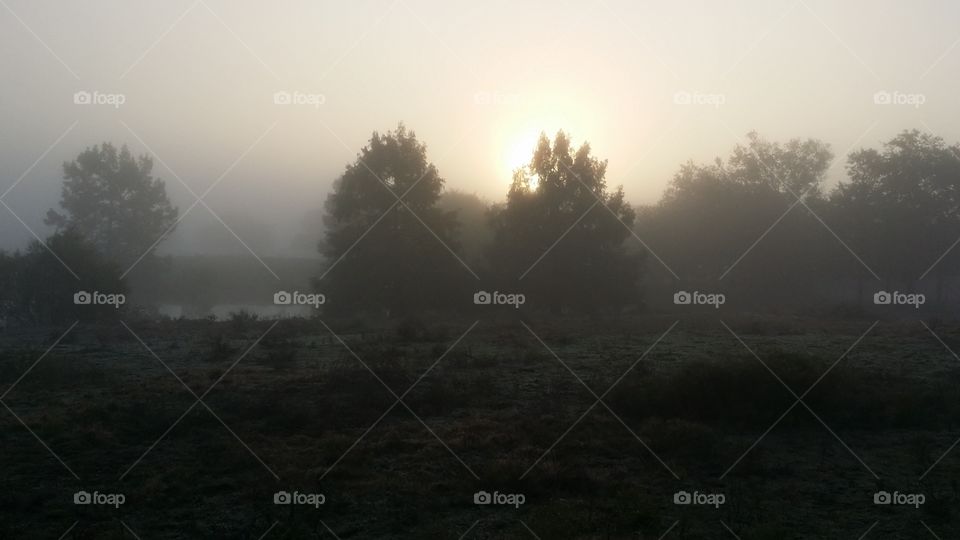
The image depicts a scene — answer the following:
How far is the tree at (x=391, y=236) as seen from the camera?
1432 inches

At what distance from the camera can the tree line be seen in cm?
3653

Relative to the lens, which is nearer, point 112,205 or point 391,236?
point 391,236

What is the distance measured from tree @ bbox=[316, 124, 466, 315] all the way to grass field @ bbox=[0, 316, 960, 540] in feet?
48.3

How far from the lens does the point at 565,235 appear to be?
3625 centimetres

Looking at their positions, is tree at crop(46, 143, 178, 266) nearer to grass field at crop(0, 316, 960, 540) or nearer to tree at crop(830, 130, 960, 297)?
grass field at crop(0, 316, 960, 540)

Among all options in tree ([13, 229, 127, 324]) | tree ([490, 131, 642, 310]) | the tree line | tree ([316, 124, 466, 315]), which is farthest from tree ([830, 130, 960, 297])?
tree ([13, 229, 127, 324])

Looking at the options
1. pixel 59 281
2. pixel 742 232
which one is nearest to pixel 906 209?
pixel 742 232

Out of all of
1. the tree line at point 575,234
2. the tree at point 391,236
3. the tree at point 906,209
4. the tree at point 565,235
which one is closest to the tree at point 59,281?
the tree line at point 575,234

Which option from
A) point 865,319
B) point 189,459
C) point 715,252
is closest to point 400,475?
point 189,459

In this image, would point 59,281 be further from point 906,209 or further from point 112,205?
point 906,209

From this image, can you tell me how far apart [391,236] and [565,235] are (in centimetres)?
889

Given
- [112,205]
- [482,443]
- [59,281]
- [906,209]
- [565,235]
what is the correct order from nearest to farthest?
[482,443] < [565,235] < [59,281] < [906,209] < [112,205]

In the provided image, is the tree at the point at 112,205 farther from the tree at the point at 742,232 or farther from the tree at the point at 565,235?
the tree at the point at 742,232

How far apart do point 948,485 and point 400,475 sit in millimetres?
8415
